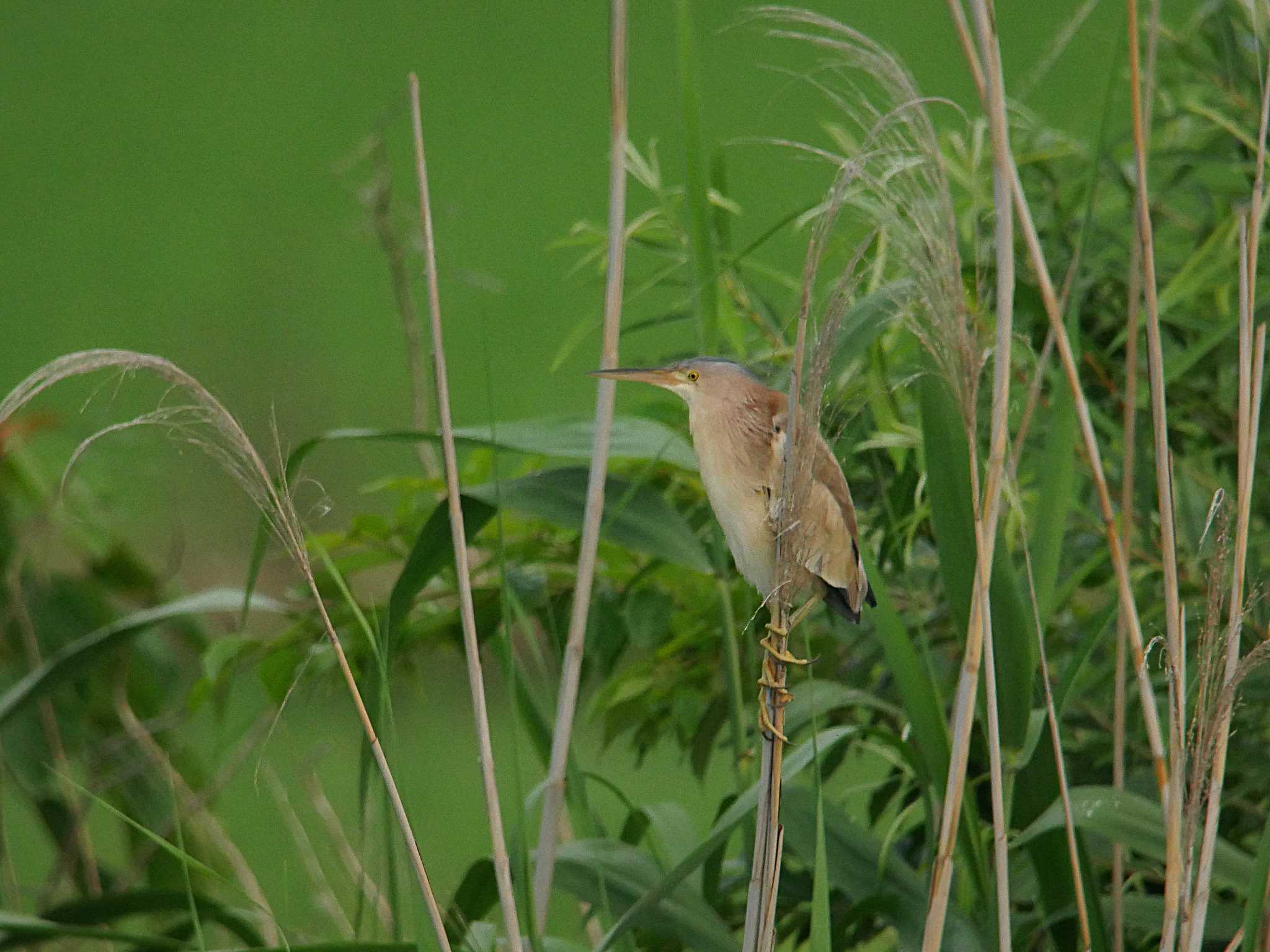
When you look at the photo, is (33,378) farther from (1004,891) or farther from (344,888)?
(344,888)

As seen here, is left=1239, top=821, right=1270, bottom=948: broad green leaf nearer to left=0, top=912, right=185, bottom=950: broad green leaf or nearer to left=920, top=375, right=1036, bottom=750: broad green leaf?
left=920, top=375, right=1036, bottom=750: broad green leaf

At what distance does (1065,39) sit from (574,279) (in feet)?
4.41

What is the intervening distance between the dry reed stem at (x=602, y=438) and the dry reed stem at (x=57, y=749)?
0.57m

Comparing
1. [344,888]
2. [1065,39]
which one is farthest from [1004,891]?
[344,888]

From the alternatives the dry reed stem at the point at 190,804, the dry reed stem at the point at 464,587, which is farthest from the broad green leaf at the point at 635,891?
the dry reed stem at the point at 190,804

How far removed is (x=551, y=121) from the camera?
2.66 metres

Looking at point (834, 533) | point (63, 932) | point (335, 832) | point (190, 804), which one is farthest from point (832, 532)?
point (190, 804)

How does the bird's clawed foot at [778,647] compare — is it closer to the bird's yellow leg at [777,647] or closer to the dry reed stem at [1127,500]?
the bird's yellow leg at [777,647]

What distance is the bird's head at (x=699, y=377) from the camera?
1.94ft

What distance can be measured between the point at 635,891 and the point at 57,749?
0.58 m

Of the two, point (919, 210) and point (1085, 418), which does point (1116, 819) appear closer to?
point (1085, 418)

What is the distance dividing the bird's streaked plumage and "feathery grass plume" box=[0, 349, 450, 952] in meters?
0.17

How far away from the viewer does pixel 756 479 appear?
58cm

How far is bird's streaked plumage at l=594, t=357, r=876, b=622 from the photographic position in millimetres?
574
